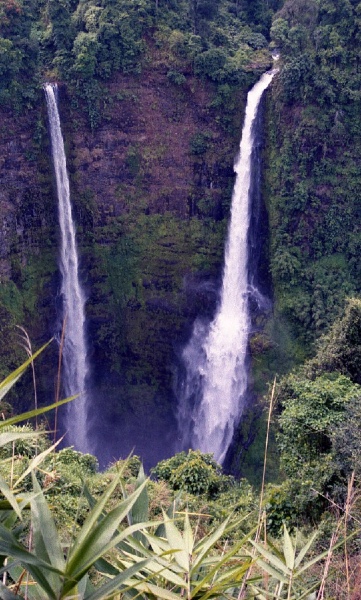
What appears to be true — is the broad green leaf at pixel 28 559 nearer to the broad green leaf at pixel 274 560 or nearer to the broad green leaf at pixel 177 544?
the broad green leaf at pixel 177 544

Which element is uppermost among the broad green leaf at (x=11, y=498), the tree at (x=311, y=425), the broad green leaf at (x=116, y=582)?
the tree at (x=311, y=425)

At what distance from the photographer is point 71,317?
59.0 ft

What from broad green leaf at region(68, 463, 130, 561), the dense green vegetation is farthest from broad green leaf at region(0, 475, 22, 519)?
the dense green vegetation

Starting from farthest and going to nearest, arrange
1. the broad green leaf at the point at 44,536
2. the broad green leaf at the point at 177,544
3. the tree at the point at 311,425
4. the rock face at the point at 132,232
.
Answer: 1. the rock face at the point at 132,232
2. the tree at the point at 311,425
3. the broad green leaf at the point at 177,544
4. the broad green leaf at the point at 44,536

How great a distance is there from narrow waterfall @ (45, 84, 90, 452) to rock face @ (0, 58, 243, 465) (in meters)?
0.28

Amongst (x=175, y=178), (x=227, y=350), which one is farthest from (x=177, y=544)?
(x=175, y=178)

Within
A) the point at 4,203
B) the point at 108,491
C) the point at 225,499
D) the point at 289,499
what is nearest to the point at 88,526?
the point at 108,491

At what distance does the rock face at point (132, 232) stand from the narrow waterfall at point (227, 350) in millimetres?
406

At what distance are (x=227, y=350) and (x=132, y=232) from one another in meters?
4.83

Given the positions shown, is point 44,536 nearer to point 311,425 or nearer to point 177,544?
point 177,544

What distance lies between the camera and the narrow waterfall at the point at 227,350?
17.2m

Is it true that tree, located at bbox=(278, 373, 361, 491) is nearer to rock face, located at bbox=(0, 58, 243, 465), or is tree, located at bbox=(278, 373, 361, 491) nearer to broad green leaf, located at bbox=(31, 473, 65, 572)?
broad green leaf, located at bbox=(31, 473, 65, 572)

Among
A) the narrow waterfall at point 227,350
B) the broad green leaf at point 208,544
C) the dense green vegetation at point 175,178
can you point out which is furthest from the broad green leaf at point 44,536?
the narrow waterfall at point 227,350

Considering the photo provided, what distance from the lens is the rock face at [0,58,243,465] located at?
1688 cm
